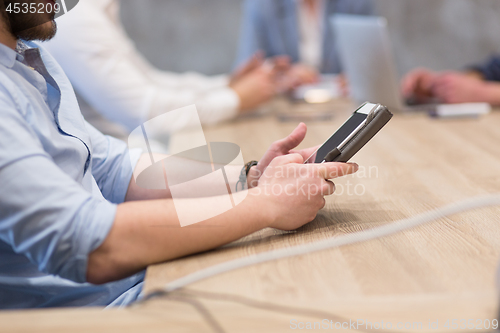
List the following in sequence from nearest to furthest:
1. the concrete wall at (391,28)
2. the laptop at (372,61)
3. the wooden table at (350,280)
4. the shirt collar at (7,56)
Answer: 1. the wooden table at (350,280)
2. the shirt collar at (7,56)
3. the laptop at (372,61)
4. the concrete wall at (391,28)

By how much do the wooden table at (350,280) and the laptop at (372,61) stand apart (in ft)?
2.23

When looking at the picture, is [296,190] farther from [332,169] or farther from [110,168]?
[110,168]

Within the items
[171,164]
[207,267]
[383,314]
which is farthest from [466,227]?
[171,164]

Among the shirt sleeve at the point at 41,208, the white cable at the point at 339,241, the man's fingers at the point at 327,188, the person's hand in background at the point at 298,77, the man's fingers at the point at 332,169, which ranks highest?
the shirt sleeve at the point at 41,208

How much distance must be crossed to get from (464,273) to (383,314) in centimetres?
14

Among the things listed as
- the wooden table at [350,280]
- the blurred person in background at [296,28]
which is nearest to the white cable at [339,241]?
the wooden table at [350,280]

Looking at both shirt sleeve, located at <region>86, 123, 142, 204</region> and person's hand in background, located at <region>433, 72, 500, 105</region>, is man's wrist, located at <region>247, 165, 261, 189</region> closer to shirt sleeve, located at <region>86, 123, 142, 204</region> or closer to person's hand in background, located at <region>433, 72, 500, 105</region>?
shirt sleeve, located at <region>86, 123, 142, 204</region>

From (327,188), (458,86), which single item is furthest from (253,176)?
(458,86)

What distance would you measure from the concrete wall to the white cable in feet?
8.28

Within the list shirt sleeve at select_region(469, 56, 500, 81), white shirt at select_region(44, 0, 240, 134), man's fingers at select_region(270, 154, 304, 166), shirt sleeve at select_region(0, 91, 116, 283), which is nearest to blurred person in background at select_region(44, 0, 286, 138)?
white shirt at select_region(44, 0, 240, 134)

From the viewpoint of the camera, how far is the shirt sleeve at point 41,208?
48 cm

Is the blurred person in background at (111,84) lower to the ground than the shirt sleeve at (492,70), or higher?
higher

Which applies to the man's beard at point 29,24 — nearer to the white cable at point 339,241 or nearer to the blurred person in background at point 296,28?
the white cable at point 339,241

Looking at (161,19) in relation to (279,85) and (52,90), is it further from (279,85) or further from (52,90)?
(52,90)
